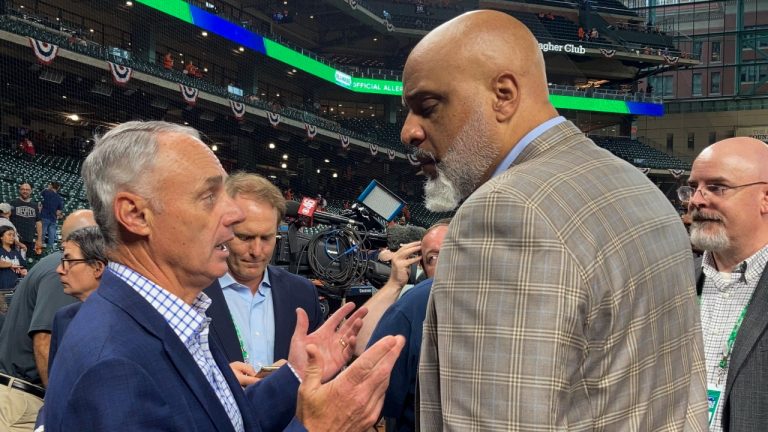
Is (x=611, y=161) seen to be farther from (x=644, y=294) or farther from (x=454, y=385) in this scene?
(x=454, y=385)

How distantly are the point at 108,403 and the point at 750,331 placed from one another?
68.9 inches

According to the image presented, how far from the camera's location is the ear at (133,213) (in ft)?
4.52

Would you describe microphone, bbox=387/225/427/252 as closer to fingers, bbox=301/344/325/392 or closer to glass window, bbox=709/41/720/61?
fingers, bbox=301/344/325/392

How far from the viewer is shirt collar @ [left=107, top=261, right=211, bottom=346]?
1362 mm

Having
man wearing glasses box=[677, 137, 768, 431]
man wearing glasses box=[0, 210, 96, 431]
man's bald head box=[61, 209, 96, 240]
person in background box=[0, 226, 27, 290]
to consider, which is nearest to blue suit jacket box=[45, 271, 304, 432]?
man wearing glasses box=[677, 137, 768, 431]

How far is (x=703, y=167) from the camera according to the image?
242 centimetres

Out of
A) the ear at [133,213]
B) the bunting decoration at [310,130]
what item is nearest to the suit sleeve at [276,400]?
the ear at [133,213]

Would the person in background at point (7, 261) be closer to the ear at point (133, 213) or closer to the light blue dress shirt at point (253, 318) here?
the light blue dress shirt at point (253, 318)

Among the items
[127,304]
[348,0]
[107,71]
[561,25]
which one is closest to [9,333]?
[127,304]

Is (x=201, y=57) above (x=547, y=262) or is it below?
above

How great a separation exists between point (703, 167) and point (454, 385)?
176cm

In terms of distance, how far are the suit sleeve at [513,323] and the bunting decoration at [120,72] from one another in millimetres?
18927

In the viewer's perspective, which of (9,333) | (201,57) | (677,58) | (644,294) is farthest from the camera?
(677,58)

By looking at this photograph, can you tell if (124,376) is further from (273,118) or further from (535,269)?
(273,118)
